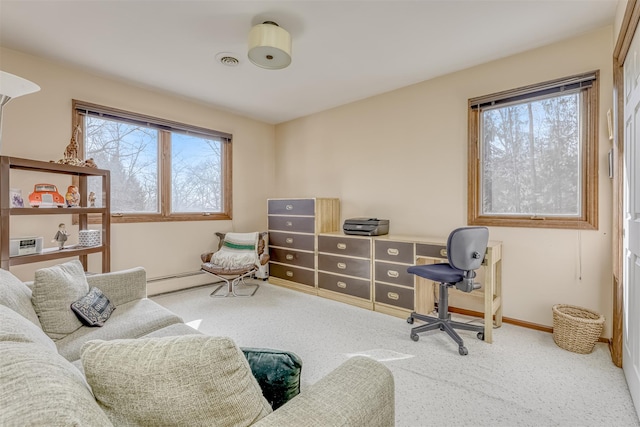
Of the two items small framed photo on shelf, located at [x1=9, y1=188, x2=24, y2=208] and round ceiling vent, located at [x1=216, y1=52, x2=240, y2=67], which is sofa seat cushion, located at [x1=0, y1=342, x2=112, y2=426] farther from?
round ceiling vent, located at [x1=216, y1=52, x2=240, y2=67]

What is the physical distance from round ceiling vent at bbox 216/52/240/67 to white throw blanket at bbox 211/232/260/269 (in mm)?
2114

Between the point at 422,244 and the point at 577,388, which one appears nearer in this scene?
the point at 577,388

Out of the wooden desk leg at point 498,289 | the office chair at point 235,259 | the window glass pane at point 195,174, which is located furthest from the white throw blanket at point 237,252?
the wooden desk leg at point 498,289

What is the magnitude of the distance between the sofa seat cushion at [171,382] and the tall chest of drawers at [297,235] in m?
3.06

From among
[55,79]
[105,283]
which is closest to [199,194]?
[55,79]

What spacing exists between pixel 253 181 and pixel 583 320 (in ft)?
13.8

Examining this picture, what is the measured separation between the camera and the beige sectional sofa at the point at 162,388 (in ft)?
1.63

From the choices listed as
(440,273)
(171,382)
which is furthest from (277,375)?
(440,273)

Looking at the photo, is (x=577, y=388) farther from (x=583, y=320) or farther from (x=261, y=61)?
(x=261, y=61)

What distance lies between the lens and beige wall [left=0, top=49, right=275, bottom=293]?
8.89 ft

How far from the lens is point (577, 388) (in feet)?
5.94

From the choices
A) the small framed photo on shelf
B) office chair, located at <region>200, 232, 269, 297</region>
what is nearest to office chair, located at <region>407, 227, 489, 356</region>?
office chair, located at <region>200, 232, 269, 297</region>

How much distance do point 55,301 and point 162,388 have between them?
1492 mm

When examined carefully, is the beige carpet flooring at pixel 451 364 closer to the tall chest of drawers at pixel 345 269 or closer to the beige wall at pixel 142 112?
the tall chest of drawers at pixel 345 269
